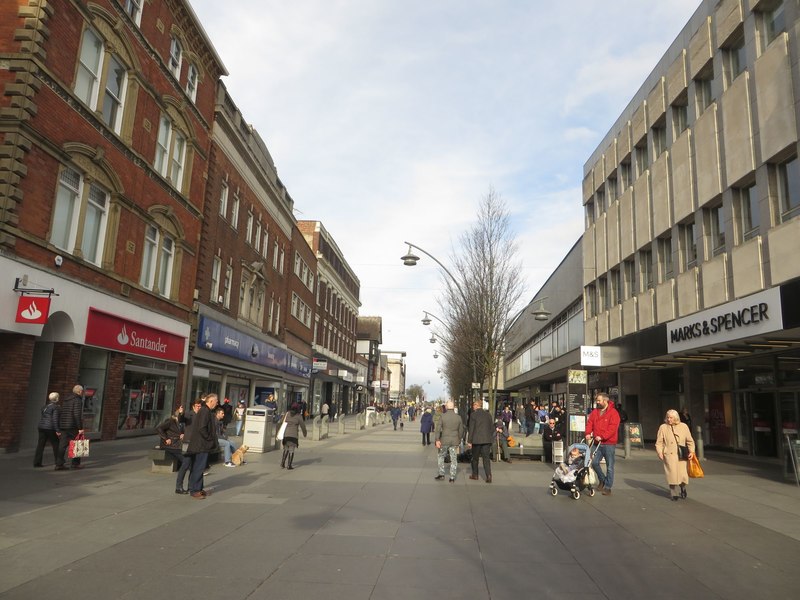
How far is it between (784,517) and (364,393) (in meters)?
74.8

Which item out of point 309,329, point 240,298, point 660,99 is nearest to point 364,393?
point 309,329

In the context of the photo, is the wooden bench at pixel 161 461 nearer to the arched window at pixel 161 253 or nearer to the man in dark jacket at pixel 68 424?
the man in dark jacket at pixel 68 424

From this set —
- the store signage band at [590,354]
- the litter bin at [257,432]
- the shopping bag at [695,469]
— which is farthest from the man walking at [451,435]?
the store signage band at [590,354]

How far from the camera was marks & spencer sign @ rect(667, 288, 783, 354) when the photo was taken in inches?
517

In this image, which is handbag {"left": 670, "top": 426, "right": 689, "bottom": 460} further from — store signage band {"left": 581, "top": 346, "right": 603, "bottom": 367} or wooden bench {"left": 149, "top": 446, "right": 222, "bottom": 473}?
store signage band {"left": 581, "top": 346, "right": 603, "bottom": 367}

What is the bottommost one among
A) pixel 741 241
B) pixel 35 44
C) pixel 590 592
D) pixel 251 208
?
pixel 590 592

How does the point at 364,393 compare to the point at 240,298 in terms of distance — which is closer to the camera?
the point at 240,298

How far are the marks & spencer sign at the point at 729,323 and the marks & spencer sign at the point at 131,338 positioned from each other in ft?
54.2

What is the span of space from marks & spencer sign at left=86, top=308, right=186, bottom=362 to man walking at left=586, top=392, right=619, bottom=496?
13.1 meters

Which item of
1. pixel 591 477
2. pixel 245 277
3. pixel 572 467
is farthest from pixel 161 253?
pixel 591 477

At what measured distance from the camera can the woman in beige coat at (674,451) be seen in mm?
10742

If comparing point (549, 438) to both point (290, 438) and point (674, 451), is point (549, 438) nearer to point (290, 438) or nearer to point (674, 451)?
point (674, 451)

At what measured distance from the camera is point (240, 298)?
3006 cm

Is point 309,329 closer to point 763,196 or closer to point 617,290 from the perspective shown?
point 617,290
